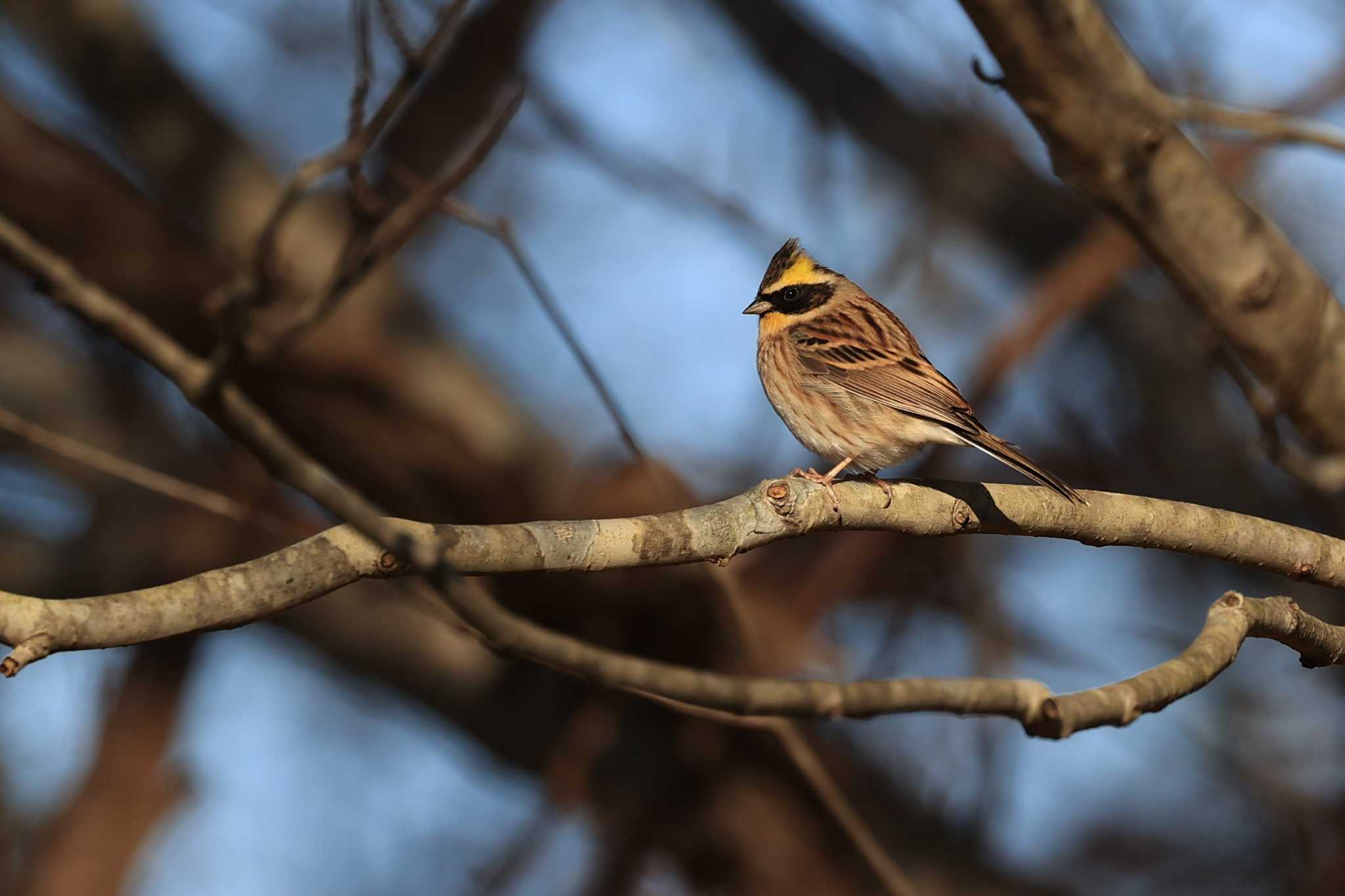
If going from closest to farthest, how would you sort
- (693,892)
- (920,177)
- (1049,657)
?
(693,892) → (1049,657) → (920,177)

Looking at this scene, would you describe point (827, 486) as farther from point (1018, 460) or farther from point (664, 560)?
point (1018, 460)

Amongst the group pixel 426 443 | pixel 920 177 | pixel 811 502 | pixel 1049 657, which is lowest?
pixel 811 502

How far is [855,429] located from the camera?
→ 612cm

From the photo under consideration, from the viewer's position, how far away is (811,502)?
13.5ft

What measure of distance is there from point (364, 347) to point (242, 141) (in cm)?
219

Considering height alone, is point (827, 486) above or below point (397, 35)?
below

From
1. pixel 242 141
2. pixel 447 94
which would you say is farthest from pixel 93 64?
pixel 447 94

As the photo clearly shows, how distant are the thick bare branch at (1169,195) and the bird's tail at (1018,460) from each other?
1117 mm

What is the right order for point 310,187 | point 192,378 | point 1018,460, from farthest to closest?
point 1018,460 → point 310,187 → point 192,378

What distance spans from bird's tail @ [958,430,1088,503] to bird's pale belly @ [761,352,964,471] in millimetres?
217

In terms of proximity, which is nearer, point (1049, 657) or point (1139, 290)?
point (1049, 657)

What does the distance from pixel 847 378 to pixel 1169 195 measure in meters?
1.74

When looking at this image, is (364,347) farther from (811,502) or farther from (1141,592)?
(1141,592)

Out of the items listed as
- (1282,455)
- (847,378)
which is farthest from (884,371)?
(1282,455)
